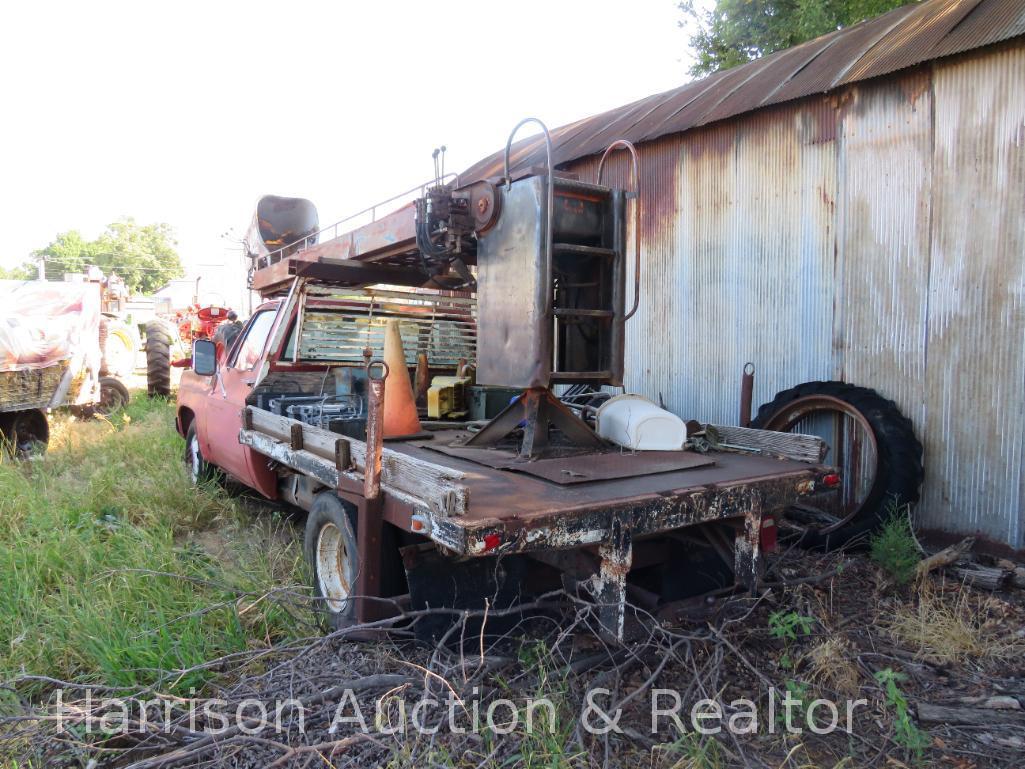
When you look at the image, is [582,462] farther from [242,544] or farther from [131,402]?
[131,402]

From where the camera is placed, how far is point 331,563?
354cm

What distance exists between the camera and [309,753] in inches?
89.9

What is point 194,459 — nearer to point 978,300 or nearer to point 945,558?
point 945,558

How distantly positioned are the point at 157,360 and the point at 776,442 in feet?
37.1

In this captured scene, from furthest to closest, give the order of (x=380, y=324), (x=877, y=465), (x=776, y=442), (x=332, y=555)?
(x=380, y=324)
(x=877, y=465)
(x=776, y=442)
(x=332, y=555)

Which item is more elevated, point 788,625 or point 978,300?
point 978,300

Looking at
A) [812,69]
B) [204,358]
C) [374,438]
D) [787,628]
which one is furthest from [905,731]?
[204,358]

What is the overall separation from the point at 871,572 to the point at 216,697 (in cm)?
352

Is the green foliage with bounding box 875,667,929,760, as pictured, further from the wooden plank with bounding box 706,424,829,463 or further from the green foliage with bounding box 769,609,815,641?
the wooden plank with bounding box 706,424,829,463

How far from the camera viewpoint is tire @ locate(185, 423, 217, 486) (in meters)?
A: 5.94

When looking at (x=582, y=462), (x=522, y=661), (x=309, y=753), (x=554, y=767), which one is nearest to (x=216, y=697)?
(x=309, y=753)

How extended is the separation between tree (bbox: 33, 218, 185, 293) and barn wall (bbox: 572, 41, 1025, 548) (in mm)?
54364

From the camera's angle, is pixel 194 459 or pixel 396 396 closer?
pixel 396 396

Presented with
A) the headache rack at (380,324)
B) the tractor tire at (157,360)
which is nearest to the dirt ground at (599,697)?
the headache rack at (380,324)
